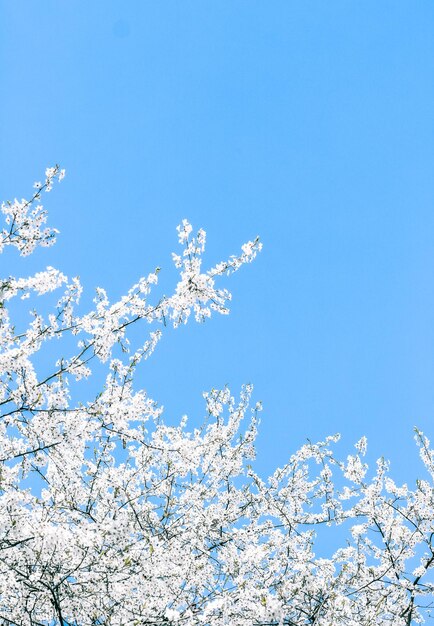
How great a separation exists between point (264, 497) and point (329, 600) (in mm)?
2680

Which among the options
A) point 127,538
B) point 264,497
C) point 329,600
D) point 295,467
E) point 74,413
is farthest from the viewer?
point 295,467

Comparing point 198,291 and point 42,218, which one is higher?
point 42,218

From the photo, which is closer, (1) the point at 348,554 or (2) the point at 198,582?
(2) the point at 198,582

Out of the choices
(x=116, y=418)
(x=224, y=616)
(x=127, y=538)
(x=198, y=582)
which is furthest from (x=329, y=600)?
(x=116, y=418)

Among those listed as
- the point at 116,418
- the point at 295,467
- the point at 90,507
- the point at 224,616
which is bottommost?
the point at 224,616

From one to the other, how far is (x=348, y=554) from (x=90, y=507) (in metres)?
3.89

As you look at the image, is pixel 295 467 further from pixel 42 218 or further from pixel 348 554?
pixel 42 218

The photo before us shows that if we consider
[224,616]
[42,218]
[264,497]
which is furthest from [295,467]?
[42,218]

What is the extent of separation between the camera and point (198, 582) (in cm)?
642

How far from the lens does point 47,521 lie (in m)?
4.73

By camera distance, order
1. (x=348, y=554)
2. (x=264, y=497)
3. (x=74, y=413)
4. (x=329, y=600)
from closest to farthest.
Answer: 1. (x=74, y=413)
2. (x=329, y=600)
3. (x=348, y=554)
4. (x=264, y=497)

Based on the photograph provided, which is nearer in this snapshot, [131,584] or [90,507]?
[131,584]

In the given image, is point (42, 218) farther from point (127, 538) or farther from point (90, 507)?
point (90, 507)

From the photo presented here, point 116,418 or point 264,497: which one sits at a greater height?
point 264,497
